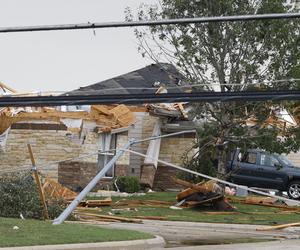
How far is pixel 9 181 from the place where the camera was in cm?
1700

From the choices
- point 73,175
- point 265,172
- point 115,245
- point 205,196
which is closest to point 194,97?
point 115,245

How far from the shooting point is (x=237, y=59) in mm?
23328

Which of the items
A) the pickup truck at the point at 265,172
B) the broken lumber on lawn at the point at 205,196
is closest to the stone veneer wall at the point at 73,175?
the pickup truck at the point at 265,172

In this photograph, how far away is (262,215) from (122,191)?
8.28m

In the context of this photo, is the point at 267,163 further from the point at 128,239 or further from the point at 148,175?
the point at 128,239

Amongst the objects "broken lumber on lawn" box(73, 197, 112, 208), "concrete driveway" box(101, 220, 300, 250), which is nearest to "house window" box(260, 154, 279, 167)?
"broken lumber on lawn" box(73, 197, 112, 208)

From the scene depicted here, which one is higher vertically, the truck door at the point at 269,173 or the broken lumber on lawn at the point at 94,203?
the truck door at the point at 269,173

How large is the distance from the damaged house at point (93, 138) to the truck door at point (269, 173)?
2966 millimetres

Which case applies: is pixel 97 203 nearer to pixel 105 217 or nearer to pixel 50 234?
pixel 105 217

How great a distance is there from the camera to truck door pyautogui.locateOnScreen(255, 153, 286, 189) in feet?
95.5

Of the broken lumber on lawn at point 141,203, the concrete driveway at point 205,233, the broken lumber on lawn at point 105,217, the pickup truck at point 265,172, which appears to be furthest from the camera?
the pickup truck at point 265,172

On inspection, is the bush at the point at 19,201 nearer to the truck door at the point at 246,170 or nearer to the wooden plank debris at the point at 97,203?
the wooden plank debris at the point at 97,203

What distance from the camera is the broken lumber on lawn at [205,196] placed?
2172cm

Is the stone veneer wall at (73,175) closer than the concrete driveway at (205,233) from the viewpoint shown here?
No
